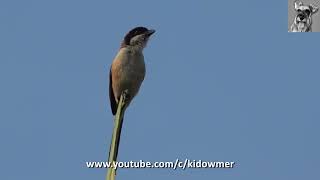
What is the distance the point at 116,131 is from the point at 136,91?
6.44m

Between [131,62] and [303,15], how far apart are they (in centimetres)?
375

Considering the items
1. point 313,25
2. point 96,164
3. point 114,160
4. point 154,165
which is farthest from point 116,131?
point 313,25

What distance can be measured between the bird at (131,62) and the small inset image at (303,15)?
3.13 meters

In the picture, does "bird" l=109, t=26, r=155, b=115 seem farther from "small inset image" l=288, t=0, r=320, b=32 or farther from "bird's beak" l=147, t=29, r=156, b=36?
"small inset image" l=288, t=0, r=320, b=32

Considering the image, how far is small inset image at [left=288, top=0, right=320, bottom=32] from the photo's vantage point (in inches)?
466

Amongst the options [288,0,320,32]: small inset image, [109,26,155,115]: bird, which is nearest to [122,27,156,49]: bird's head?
[109,26,155,115]: bird

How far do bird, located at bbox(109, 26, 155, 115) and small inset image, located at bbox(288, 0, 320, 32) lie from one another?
123 inches

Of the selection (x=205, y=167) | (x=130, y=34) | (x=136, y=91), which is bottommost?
(x=205, y=167)

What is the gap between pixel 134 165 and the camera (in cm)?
728

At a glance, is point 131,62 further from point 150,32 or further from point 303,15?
point 303,15

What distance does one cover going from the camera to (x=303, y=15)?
39.5 feet

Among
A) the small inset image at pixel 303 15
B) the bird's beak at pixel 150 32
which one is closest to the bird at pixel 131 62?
the bird's beak at pixel 150 32

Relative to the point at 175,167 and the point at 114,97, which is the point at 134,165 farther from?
the point at 114,97

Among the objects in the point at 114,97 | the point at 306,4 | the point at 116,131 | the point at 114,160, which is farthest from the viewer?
the point at 306,4
